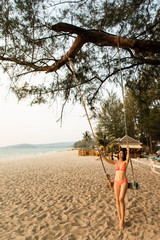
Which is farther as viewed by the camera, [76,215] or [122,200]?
[76,215]

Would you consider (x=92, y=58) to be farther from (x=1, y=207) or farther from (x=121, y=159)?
(x=1, y=207)

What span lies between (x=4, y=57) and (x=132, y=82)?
3971mm

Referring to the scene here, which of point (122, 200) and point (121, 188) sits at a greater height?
point (121, 188)

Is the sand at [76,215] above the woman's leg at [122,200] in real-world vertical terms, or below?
below

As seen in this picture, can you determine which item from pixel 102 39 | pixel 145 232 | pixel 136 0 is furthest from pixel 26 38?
pixel 145 232

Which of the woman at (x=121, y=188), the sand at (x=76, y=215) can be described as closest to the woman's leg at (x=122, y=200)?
the woman at (x=121, y=188)

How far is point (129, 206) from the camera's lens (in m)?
3.74

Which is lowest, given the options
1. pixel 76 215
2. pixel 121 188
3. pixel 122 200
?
pixel 76 215

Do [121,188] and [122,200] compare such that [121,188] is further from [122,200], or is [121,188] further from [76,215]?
[76,215]

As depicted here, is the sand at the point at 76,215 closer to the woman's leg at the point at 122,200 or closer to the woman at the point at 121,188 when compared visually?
the woman's leg at the point at 122,200

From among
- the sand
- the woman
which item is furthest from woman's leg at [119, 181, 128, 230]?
the sand

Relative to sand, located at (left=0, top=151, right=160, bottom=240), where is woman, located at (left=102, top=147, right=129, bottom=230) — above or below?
above

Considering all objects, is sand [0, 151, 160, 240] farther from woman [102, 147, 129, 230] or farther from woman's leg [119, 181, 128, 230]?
woman [102, 147, 129, 230]

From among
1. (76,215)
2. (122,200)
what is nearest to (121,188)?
(122,200)
